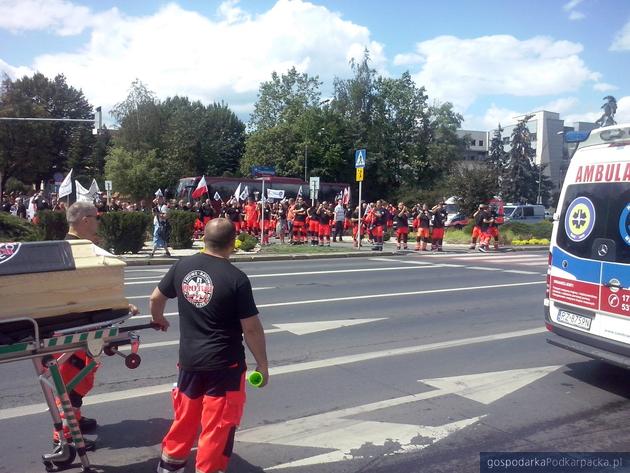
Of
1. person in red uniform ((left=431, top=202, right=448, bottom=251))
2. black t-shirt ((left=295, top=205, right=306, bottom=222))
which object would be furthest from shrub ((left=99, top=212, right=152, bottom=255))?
person in red uniform ((left=431, top=202, right=448, bottom=251))

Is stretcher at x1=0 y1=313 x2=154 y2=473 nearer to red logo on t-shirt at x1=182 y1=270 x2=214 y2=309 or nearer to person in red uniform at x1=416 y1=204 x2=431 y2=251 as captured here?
red logo on t-shirt at x1=182 y1=270 x2=214 y2=309

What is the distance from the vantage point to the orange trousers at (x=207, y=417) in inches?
134

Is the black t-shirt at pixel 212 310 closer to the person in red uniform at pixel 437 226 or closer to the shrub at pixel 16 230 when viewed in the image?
the shrub at pixel 16 230

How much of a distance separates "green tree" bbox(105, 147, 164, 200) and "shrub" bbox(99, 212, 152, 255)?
3777 cm

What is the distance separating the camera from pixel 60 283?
12.4ft

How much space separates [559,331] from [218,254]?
4.36 m

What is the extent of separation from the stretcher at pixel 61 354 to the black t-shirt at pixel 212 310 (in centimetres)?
66

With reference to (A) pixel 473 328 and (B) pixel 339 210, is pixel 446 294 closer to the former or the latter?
(A) pixel 473 328

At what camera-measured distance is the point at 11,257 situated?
367 cm

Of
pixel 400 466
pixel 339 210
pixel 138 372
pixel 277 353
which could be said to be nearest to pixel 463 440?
pixel 400 466

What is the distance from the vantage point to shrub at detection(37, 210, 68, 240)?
17453 mm

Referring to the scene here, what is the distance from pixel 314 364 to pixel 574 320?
2.86m

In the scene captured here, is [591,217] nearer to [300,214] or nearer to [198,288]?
[198,288]

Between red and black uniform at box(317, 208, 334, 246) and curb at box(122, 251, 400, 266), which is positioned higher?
red and black uniform at box(317, 208, 334, 246)
